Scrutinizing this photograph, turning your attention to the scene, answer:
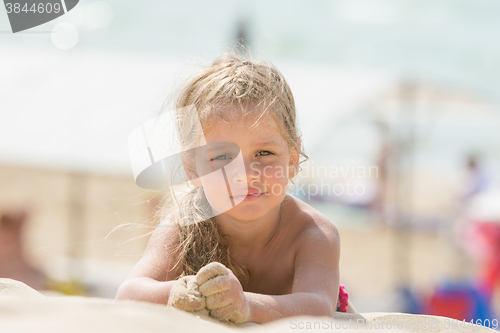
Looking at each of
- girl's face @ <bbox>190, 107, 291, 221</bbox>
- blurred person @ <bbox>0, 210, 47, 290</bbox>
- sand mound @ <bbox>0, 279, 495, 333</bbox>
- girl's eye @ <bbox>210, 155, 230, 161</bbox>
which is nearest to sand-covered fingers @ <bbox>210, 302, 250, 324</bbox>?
sand mound @ <bbox>0, 279, 495, 333</bbox>

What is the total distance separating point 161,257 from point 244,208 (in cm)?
41

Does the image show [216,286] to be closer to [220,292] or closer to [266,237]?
[220,292]

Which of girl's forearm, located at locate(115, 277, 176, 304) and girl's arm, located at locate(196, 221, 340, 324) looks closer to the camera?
girl's arm, located at locate(196, 221, 340, 324)

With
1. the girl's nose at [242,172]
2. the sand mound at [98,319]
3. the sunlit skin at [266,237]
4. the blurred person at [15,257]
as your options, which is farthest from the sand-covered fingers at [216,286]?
the blurred person at [15,257]

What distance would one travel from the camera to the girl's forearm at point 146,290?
1613 mm

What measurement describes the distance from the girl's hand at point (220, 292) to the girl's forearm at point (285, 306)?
91mm

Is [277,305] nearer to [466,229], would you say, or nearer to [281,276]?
[281,276]

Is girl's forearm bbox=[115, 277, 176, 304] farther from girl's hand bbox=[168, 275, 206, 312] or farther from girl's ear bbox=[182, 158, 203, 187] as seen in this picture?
girl's ear bbox=[182, 158, 203, 187]

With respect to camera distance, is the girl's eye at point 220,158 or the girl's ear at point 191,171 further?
the girl's ear at point 191,171

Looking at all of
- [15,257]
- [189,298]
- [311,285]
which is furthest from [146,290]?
[15,257]

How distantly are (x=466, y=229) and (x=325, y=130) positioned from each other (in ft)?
10.8

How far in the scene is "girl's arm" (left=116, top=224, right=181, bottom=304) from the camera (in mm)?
1647

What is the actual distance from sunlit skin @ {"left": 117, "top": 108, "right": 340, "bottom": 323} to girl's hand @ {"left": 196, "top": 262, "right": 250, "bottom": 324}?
22 cm

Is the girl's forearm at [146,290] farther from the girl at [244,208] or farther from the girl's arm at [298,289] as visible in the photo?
the girl's arm at [298,289]
